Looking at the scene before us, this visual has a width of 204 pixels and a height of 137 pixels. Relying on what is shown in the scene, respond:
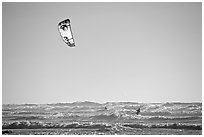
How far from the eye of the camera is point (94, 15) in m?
3.40

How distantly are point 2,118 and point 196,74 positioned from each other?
213cm

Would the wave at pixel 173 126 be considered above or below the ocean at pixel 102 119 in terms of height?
below

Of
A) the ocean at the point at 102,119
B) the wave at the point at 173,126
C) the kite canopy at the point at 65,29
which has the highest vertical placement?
the kite canopy at the point at 65,29

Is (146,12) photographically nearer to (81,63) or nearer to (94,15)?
(94,15)

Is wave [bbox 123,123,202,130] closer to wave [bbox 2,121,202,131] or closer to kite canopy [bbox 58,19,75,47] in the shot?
wave [bbox 2,121,202,131]

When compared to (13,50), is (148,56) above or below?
below

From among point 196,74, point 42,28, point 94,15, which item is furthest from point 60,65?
point 196,74

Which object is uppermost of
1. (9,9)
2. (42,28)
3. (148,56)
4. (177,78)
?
(9,9)

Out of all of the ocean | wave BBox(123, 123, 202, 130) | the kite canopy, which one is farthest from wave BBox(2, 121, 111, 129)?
the kite canopy

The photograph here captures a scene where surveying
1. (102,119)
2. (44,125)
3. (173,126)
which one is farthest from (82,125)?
(173,126)

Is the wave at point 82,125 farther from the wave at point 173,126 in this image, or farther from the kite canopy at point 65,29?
the kite canopy at point 65,29

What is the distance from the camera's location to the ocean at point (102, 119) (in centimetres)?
319

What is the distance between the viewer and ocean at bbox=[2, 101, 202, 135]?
319cm

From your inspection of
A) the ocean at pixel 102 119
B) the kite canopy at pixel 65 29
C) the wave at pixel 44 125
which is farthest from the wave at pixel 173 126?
the kite canopy at pixel 65 29
